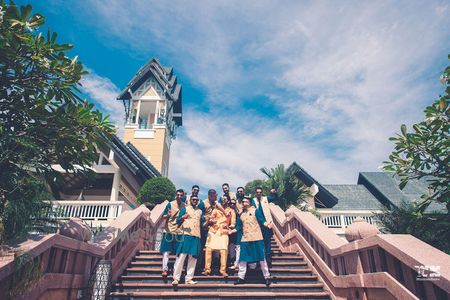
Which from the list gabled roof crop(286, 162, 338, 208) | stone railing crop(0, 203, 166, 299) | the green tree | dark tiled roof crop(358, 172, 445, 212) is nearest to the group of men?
stone railing crop(0, 203, 166, 299)

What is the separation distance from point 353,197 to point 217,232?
51.3ft

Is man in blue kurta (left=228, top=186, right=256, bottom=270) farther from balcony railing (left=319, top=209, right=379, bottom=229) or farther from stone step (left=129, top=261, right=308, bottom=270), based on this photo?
balcony railing (left=319, top=209, right=379, bottom=229)

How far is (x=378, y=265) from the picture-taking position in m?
3.80

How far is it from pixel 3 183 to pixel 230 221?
13.4 feet

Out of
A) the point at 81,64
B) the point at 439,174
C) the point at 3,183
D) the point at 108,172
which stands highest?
the point at 108,172

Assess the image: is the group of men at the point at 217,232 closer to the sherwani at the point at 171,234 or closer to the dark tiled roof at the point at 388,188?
the sherwani at the point at 171,234

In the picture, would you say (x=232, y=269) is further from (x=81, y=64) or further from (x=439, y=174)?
(x=81, y=64)

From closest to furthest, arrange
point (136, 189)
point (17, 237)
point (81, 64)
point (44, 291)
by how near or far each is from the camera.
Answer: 1. point (17, 237)
2. point (44, 291)
3. point (81, 64)
4. point (136, 189)

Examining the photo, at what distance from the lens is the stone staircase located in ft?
16.4

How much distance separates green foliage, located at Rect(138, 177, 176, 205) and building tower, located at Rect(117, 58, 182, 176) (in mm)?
9488

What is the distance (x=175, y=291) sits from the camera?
5254mm

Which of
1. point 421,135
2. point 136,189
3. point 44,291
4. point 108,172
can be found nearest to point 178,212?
point 44,291

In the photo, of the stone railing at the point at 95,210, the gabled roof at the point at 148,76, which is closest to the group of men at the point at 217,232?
the stone railing at the point at 95,210

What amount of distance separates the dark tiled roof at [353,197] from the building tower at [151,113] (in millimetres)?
12519
